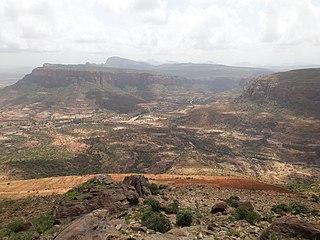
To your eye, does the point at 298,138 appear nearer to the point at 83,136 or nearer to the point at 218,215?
the point at 83,136

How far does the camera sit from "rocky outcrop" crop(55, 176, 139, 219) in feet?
90.3

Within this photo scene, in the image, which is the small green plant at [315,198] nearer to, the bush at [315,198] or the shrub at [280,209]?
the bush at [315,198]

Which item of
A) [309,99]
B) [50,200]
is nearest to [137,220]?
[50,200]

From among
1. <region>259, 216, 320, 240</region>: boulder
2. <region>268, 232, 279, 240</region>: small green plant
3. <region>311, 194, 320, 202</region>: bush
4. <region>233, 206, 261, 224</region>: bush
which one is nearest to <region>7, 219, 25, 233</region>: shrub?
<region>233, 206, 261, 224</region>: bush

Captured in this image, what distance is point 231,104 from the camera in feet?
578

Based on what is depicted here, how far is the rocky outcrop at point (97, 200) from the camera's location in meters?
27.5

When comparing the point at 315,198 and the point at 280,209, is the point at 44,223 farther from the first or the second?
the point at 315,198

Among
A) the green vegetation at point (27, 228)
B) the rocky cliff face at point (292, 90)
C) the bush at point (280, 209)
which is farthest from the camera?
the rocky cliff face at point (292, 90)

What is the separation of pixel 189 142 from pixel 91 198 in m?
94.0

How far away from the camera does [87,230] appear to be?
56.6 ft

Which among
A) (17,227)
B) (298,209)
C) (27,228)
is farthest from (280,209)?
(17,227)

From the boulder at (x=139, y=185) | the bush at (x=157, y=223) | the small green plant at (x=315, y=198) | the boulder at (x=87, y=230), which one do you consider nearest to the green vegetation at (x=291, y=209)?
the small green plant at (x=315, y=198)

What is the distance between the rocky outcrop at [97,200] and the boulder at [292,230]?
12.8 metres

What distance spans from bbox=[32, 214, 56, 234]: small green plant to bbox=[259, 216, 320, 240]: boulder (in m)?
15.5
